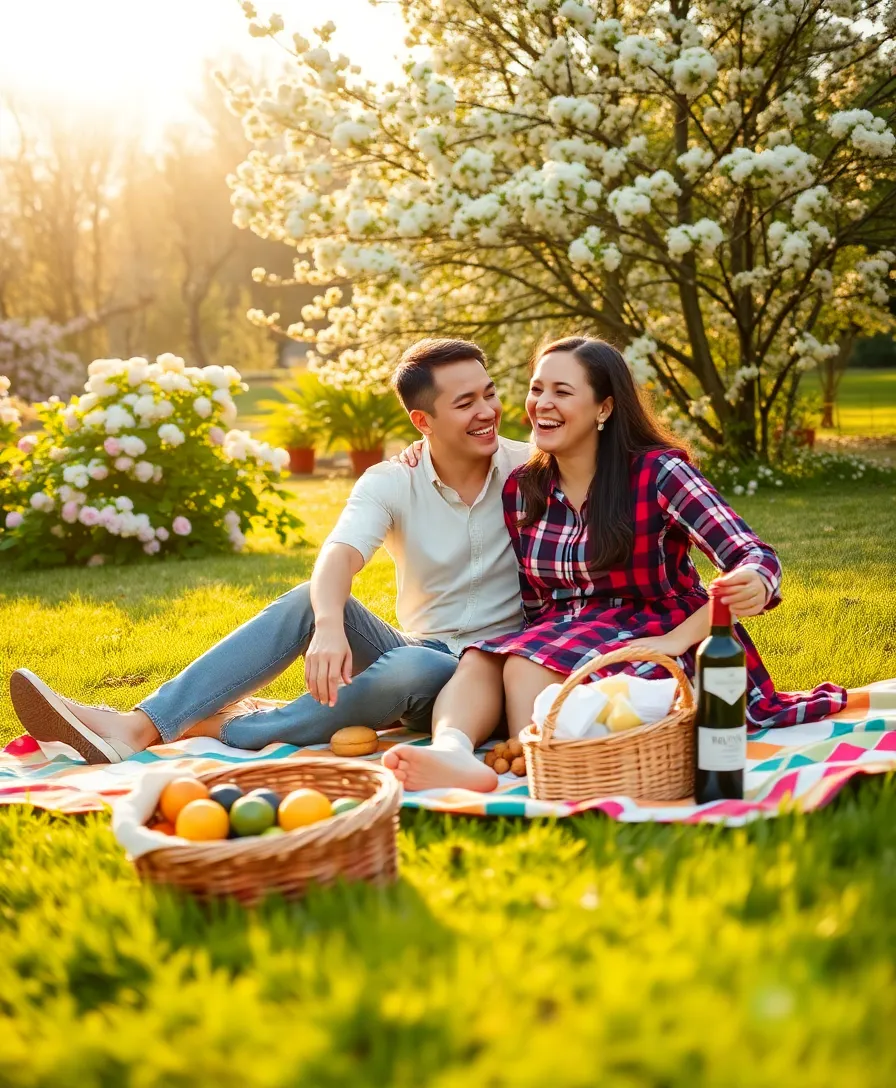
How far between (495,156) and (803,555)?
4071 mm

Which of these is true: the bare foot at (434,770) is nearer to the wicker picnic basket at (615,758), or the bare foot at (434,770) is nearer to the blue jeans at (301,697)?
the wicker picnic basket at (615,758)

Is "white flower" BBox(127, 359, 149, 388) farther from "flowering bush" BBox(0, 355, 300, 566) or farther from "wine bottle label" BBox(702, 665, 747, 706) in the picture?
"wine bottle label" BBox(702, 665, 747, 706)

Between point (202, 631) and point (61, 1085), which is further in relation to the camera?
point (202, 631)

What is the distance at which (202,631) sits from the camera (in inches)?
198

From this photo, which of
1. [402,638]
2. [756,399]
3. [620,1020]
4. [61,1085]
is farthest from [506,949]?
[756,399]

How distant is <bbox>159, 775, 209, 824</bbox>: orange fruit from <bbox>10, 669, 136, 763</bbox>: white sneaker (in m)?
1.09

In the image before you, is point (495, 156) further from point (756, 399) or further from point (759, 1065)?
point (759, 1065)

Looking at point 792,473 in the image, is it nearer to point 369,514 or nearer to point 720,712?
point 369,514

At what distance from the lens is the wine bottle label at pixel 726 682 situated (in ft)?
7.82

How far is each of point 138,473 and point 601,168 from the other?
4.01 m

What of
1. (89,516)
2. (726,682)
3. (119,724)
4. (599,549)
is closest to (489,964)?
(726,682)

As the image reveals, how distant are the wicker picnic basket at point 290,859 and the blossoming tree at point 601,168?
20.1 feet

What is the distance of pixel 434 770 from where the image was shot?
108 inches

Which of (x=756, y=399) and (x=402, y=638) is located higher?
(x=756, y=399)
